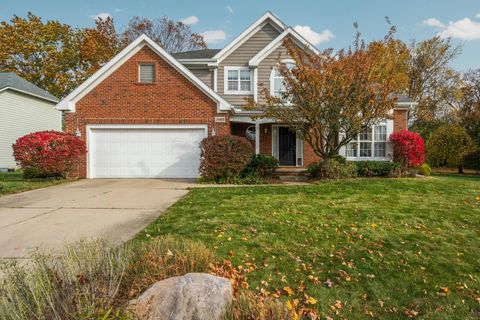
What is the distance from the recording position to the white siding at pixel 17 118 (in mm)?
18531

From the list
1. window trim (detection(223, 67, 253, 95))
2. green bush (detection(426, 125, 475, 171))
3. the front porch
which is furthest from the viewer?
green bush (detection(426, 125, 475, 171))

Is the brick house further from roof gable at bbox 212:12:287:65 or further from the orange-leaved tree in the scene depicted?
roof gable at bbox 212:12:287:65

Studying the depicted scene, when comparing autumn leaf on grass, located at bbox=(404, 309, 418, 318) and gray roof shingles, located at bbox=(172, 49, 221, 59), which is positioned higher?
gray roof shingles, located at bbox=(172, 49, 221, 59)

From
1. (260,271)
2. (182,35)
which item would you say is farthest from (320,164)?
(182,35)

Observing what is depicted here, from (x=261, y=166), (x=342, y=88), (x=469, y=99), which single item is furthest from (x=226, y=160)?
(x=469, y=99)

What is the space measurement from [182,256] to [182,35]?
3472cm

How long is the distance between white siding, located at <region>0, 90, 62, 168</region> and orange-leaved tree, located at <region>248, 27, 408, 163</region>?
54.7 ft

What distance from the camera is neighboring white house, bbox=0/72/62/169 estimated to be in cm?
1852

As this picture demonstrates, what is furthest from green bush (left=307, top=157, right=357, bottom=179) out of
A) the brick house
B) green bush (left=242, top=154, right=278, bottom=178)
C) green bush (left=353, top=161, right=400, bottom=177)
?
the brick house

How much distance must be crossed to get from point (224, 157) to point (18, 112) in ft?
52.5

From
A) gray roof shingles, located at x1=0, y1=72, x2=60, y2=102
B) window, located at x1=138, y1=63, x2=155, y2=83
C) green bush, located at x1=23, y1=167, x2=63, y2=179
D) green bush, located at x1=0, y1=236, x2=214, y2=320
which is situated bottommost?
green bush, located at x1=0, y1=236, x2=214, y2=320

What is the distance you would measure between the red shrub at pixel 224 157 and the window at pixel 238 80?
520cm

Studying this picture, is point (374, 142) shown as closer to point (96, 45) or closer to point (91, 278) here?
point (91, 278)

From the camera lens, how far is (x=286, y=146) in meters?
15.7
